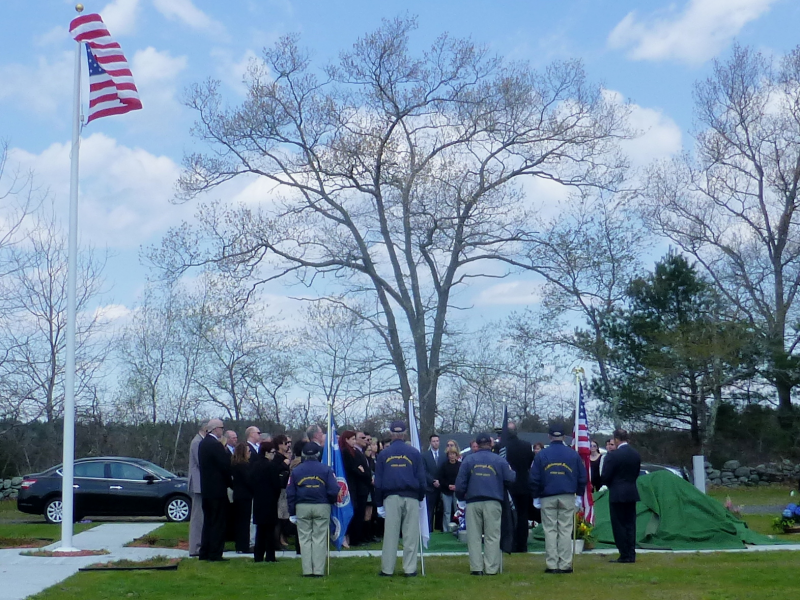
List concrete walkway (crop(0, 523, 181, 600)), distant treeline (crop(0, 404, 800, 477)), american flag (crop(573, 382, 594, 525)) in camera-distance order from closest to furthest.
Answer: concrete walkway (crop(0, 523, 181, 600)), american flag (crop(573, 382, 594, 525)), distant treeline (crop(0, 404, 800, 477))

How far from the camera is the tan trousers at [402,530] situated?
11648mm

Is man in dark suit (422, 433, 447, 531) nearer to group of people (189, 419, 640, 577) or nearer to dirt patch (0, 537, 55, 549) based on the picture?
group of people (189, 419, 640, 577)

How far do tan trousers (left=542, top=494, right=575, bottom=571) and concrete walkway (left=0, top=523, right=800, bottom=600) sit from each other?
8.86ft

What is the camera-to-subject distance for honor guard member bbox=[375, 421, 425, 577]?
459 inches

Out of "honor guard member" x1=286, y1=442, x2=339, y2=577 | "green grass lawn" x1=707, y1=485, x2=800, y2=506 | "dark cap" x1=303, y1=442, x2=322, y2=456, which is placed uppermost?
"dark cap" x1=303, y1=442, x2=322, y2=456

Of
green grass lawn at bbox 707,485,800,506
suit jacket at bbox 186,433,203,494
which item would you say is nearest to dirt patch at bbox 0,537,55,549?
suit jacket at bbox 186,433,203,494

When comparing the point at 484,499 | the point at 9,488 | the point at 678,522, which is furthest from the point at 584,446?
the point at 9,488

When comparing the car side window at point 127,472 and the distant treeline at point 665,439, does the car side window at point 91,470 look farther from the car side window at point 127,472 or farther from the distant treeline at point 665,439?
the distant treeline at point 665,439

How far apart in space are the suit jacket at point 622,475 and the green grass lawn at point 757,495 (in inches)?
632

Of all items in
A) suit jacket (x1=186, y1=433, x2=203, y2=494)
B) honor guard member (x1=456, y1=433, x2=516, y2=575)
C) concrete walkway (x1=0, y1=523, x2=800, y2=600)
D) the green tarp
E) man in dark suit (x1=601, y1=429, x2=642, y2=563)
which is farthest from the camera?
the green tarp

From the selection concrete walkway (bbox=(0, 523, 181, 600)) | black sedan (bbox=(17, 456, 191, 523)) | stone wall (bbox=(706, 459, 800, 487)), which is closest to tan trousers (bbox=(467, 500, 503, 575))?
concrete walkway (bbox=(0, 523, 181, 600))

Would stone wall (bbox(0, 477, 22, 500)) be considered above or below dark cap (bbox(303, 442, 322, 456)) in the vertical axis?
below

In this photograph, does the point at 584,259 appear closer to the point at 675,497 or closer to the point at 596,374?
the point at 596,374

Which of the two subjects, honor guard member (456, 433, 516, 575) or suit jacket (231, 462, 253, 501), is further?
suit jacket (231, 462, 253, 501)
